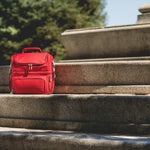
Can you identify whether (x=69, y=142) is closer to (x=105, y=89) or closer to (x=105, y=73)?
(x=105, y=89)

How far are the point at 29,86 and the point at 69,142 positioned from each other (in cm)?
126

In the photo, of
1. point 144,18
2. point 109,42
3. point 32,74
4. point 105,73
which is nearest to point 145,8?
point 144,18

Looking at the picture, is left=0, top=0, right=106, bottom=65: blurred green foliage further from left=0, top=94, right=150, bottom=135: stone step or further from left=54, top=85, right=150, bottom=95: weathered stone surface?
left=0, top=94, right=150, bottom=135: stone step

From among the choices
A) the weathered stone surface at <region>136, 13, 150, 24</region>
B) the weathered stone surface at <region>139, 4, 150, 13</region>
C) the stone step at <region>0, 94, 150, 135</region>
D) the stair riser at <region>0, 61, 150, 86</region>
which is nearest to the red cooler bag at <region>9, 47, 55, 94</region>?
the stair riser at <region>0, 61, 150, 86</region>

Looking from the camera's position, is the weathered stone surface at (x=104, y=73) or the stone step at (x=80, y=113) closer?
the stone step at (x=80, y=113)

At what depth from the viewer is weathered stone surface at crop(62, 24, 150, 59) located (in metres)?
3.40

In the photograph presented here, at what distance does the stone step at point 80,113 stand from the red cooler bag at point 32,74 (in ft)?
1.29

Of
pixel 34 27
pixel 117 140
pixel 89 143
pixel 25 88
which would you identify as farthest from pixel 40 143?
pixel 34 27

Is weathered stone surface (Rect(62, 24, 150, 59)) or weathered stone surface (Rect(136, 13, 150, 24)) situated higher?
weathered stone surface (Rect(136, 13, 150, 24))

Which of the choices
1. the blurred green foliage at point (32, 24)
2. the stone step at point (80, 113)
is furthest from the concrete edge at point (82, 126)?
the blurred green foliage at point (32, 24)

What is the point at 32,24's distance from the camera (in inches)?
566

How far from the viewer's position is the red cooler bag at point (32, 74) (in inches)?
111

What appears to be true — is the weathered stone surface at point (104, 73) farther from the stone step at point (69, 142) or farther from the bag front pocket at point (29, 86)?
the stone step at point (69, 142)

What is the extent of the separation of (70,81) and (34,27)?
40.6 ft
